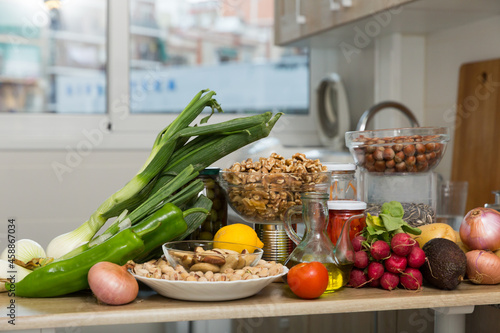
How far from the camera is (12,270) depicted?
0.91 meters

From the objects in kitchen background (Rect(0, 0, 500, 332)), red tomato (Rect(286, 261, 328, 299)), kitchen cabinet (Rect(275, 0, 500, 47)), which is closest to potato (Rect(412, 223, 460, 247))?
red tomato (Rect(286, 261, 328, 299))

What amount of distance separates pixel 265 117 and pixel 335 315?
0.43 m

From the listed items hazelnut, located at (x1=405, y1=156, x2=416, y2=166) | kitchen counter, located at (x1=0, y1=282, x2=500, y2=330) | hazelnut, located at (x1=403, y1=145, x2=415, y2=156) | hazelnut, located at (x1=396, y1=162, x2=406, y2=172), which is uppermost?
hazelnut, located at (x1=403, y1=145, x2=415, y2=156)

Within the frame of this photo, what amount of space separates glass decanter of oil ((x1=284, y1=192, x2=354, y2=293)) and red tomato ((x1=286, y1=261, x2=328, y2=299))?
0.05 m

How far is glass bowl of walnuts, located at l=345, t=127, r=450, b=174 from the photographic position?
113 centimetres

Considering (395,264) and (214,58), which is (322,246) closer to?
(395,264)

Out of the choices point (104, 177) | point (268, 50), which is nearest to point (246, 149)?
point (104, 177)

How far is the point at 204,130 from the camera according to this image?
101 cm

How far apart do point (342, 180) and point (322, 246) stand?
249 millimetres

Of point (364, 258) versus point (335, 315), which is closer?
point (364, 258)

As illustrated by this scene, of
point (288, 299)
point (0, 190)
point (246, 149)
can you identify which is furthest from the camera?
point (0, 190)

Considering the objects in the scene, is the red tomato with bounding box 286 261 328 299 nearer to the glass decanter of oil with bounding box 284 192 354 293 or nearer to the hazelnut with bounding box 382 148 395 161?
the glass decanter of oil with bounding box 284 192 354 293

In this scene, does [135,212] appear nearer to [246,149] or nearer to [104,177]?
[246,149]

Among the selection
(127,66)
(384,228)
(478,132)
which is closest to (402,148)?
(384,228)
